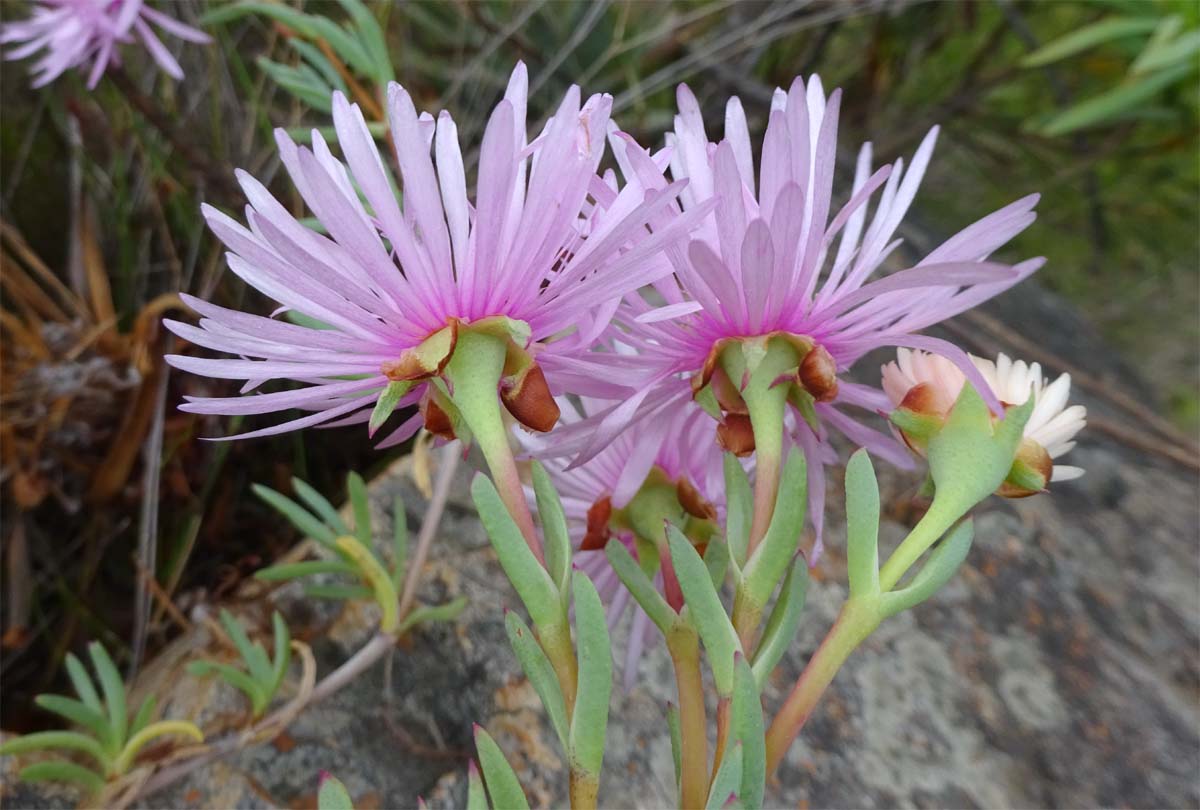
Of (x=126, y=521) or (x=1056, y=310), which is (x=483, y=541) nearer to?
(x=126, y=521)

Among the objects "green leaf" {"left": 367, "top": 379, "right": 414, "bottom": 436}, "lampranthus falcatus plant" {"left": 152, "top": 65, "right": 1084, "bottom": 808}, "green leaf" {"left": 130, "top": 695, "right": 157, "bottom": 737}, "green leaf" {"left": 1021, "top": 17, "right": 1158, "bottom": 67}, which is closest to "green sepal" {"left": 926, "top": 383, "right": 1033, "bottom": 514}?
"lampranthus falcatus plant" {"left": 152, "top": 65, "right": 1084, "bottom": 808}

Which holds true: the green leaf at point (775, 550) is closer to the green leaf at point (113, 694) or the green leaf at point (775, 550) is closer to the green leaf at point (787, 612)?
the green leaf at point (787, 612)

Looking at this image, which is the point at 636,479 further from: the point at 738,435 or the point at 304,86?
the point at 304,86

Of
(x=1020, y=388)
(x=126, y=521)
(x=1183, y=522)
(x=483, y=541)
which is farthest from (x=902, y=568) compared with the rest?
(x=1183, y=522)

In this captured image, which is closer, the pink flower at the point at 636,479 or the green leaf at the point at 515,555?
the green leaf at the point at 515,555

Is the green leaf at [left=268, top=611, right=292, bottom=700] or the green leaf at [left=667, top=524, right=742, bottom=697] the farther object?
the green leaf at [left=268, top=611, right=292, bottom=700]

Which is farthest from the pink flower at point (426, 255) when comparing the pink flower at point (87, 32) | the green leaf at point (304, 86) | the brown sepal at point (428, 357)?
the pink flower at point (87, 32)

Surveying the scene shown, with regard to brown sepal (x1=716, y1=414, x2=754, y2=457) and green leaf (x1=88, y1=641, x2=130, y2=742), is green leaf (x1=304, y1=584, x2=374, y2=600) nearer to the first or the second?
green leaf (x1=88, y1=641, x2=130, y2=742)
